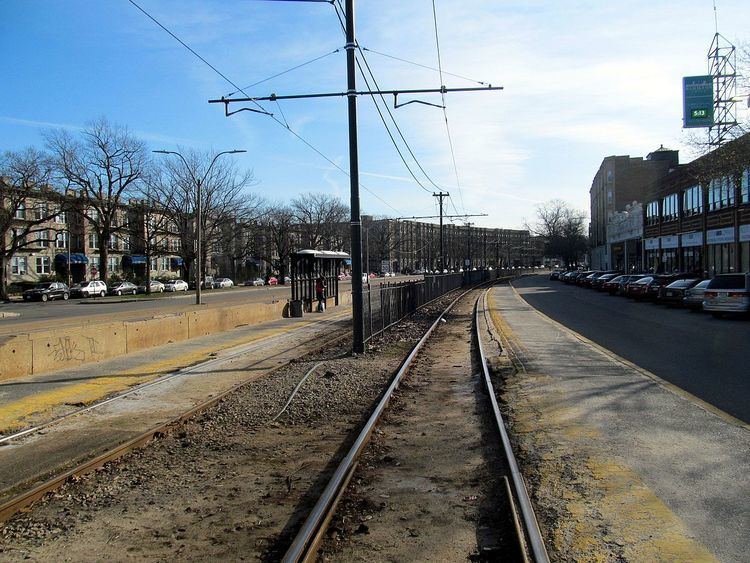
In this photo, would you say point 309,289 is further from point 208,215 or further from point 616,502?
point 208,215

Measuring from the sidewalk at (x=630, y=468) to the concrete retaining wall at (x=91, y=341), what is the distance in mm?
9365

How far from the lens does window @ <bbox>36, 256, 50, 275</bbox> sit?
7211cm

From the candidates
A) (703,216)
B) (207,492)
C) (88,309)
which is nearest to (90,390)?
(207,492)

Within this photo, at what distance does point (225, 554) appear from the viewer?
14.8 feet

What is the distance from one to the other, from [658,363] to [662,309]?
19087 millimetres

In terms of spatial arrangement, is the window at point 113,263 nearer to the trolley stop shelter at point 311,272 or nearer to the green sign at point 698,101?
the trolley stop shelter at point 311,272

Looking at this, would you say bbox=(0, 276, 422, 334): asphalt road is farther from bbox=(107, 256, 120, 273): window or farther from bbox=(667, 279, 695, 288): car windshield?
bbox=(107, 256, 120, 273): window

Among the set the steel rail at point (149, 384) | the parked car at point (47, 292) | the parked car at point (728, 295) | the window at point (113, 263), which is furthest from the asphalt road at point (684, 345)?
the window at point (113, 263)

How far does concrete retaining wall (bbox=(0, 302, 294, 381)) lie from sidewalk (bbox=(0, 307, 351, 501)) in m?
0.33

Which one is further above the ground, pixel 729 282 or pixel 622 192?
pixel 622 192

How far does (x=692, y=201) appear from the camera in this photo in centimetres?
4938

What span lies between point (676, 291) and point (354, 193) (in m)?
22.1

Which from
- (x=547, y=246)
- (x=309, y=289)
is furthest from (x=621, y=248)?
(x=309, y=289)

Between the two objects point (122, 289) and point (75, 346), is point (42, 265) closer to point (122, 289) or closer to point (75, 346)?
point (122, 289)
